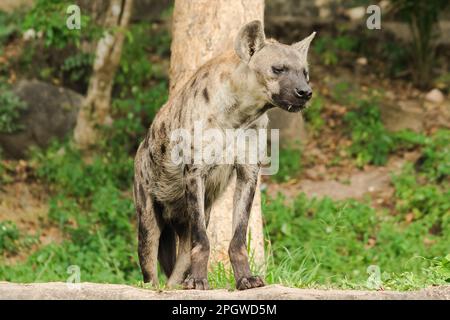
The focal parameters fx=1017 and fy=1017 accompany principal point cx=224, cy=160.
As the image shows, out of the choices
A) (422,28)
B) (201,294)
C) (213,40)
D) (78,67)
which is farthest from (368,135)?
(201,294)

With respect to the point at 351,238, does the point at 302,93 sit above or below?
above

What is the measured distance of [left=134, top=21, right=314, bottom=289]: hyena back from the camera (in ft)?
21.5

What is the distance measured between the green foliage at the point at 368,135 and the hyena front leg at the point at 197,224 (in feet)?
21.5

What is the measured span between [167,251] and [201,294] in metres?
1.79

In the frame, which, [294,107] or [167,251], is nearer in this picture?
[294,107]

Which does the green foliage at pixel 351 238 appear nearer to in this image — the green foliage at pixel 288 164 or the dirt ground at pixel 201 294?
the green foliage at pixel 288 164

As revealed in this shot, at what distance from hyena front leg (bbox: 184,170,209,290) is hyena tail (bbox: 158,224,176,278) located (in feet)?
3.20

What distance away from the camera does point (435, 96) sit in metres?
14.3

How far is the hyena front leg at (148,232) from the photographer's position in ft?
24.4

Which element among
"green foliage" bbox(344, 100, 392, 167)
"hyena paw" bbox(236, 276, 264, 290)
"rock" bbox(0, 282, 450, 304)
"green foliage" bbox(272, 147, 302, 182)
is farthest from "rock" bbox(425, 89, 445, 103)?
"rock" bbox(0, 282, 450, 304)

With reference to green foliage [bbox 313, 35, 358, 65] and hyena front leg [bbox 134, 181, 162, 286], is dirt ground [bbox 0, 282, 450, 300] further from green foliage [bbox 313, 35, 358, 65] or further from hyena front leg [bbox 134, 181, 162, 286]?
green foliage [bbox 313, 35, 358, 65]

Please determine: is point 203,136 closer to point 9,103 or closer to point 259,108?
point 259,108

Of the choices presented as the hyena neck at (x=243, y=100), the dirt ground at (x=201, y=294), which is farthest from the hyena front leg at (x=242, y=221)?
the dirt ground at (x=201, y=294)

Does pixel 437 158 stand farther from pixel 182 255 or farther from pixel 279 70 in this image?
pixel 279 70
